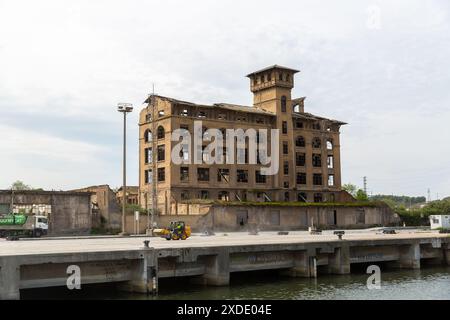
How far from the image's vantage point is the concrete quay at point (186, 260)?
98.2 feet

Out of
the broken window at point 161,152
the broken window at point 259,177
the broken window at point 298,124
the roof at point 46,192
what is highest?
the broken window at point 298,124

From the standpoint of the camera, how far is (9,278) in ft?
92.0

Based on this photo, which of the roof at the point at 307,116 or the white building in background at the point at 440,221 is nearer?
the white building in background at the point at 440,221

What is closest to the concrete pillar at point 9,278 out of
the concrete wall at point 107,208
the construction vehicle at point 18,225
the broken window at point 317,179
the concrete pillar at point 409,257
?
the concrete pillar at point 409,257

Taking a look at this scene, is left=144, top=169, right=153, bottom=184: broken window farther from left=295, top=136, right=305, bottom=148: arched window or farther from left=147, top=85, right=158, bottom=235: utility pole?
left=295, top=136, right=305, bottom=148: arched window

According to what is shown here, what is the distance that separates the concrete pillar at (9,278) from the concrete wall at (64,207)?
38.4 meters

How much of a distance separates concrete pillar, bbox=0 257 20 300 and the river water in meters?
4.14

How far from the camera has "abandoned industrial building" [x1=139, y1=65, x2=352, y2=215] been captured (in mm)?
83938

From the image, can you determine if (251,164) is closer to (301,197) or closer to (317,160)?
(301,197)

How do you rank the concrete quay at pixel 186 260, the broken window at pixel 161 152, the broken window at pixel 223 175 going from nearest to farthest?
the concrete quay at pixel 186 260 → the broken window at pixel 161 152 → the broken window at pixel 223 175

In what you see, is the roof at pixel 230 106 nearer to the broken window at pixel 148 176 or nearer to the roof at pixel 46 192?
the broken window at pixel 148 176

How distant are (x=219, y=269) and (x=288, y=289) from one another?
452cm

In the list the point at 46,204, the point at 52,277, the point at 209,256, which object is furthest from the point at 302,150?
the point at 52,277
